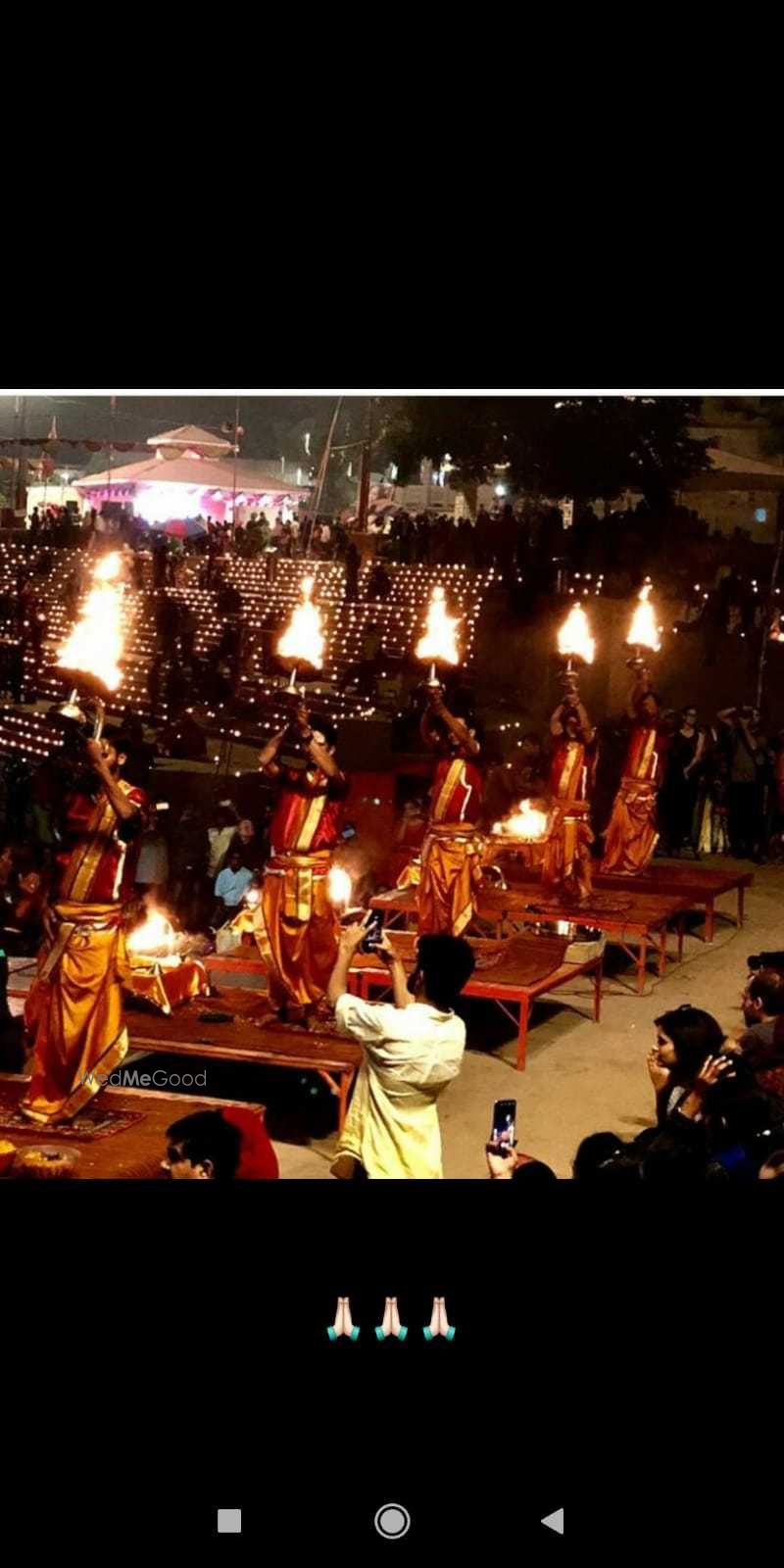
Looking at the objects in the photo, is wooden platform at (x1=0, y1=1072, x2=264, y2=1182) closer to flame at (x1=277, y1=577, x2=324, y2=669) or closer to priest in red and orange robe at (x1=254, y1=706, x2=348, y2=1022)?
priest in red and orange robe at (x1=254, y1=706, x2=348, y2=1022)

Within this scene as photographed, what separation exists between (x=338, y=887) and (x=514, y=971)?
773 mm

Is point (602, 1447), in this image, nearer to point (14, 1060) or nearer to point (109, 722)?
point (14, 1060)

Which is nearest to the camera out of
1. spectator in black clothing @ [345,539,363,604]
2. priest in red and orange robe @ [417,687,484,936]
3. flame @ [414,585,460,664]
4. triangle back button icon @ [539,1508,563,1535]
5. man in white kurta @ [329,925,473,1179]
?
triangle back button icon @ [539,1508,563,1535]

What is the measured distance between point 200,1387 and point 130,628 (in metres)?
3.27

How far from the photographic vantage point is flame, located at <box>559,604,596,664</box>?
8.12 m

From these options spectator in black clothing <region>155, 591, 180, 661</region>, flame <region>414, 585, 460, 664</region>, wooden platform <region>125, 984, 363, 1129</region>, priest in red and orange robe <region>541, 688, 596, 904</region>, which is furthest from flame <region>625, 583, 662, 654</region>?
wooden platform <region>125, 984, 363, 1129</region>

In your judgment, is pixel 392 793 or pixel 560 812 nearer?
pixel 392 793

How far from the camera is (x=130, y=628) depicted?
24.9ft

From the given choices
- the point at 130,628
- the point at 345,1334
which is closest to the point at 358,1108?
the point at 345,1334

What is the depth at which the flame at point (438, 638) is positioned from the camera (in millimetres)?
7215

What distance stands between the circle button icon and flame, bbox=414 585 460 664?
3317 millimetres

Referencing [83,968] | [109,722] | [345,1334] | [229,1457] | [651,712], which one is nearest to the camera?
[229,1457]

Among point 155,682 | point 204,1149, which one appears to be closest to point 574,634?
point 155,682

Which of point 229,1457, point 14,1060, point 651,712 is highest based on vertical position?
point 651,712
